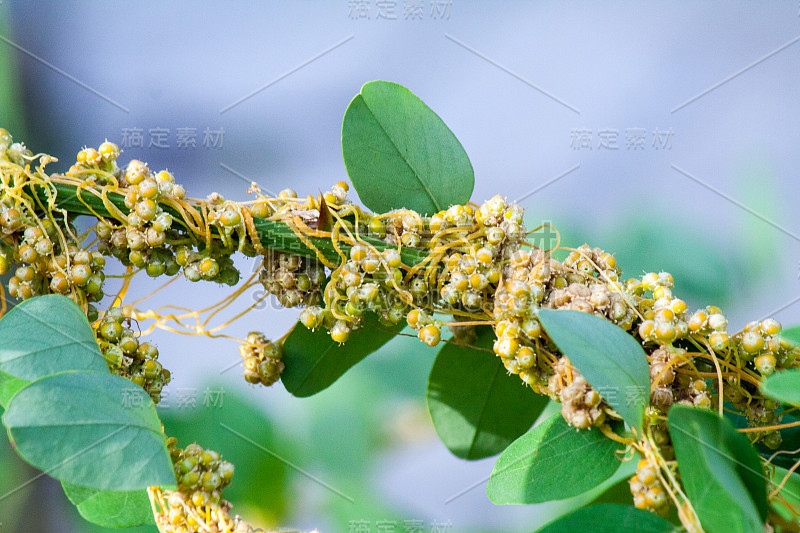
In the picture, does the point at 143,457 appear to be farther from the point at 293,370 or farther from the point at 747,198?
the point at 747,198

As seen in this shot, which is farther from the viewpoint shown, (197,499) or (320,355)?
(320,355)

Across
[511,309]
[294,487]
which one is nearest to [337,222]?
[511,309]
